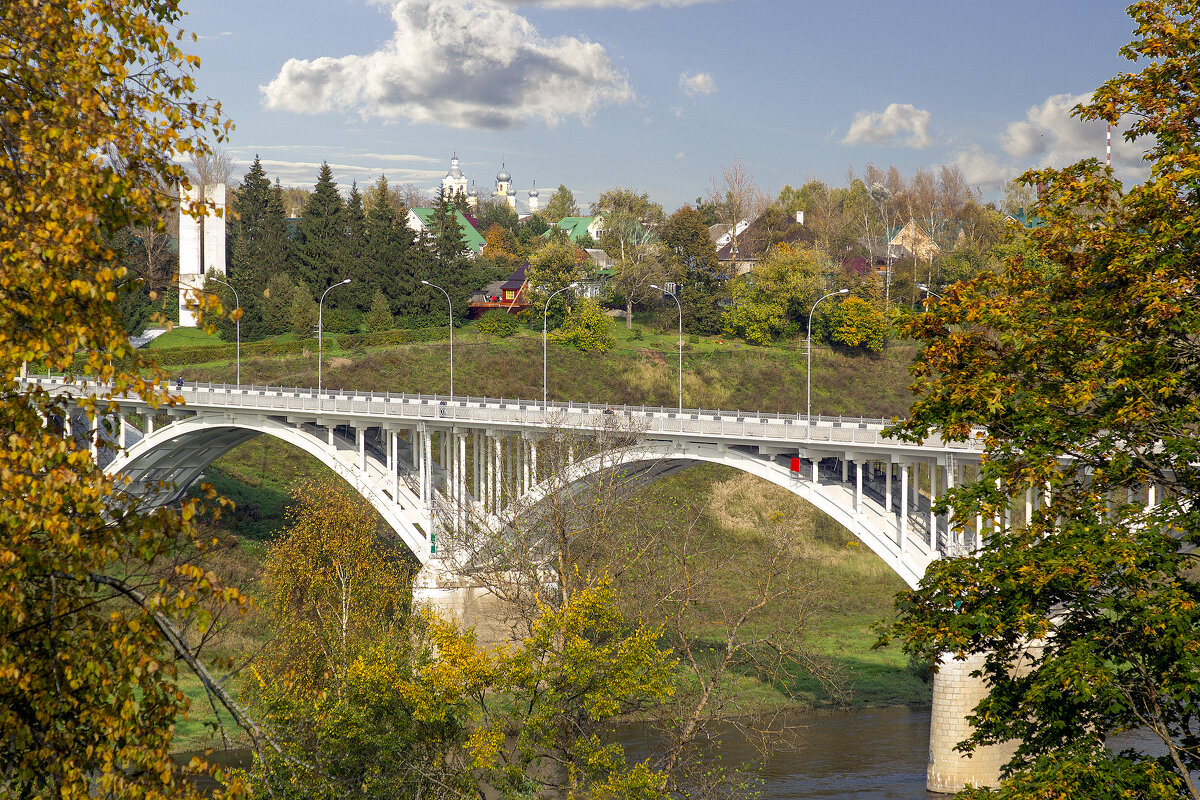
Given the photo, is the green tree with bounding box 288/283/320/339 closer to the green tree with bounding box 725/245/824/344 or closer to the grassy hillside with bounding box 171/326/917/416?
the grassy hillside with bounding box 171/326/917/416

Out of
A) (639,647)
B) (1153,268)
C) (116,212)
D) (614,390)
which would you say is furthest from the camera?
(614,390)

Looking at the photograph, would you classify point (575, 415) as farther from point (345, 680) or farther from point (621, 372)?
point (621, 372)

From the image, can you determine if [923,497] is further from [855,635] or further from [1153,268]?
[1153,268]

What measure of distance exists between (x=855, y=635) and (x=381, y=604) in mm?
20810

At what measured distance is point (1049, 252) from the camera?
14242 mm

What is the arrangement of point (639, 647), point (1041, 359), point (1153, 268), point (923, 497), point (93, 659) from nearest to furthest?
point (93, 659)
point (1153, 268)
point (1041, 359)
point (639, 647)
point (923, 497)

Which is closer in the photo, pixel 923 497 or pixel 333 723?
pixel 333 723

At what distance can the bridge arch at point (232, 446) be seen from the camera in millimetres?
42438

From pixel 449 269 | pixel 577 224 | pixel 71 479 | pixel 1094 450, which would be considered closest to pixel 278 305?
pixel 449 269

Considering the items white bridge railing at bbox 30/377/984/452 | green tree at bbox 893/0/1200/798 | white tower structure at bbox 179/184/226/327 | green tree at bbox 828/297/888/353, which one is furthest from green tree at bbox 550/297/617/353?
green tree at bbox 893/0/1200/798

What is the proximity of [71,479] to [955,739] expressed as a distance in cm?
2781

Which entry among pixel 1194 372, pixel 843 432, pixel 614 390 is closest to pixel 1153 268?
pixel 1194 372

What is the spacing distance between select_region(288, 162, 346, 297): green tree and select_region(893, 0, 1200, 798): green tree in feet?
251

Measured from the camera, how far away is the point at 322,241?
286ft
